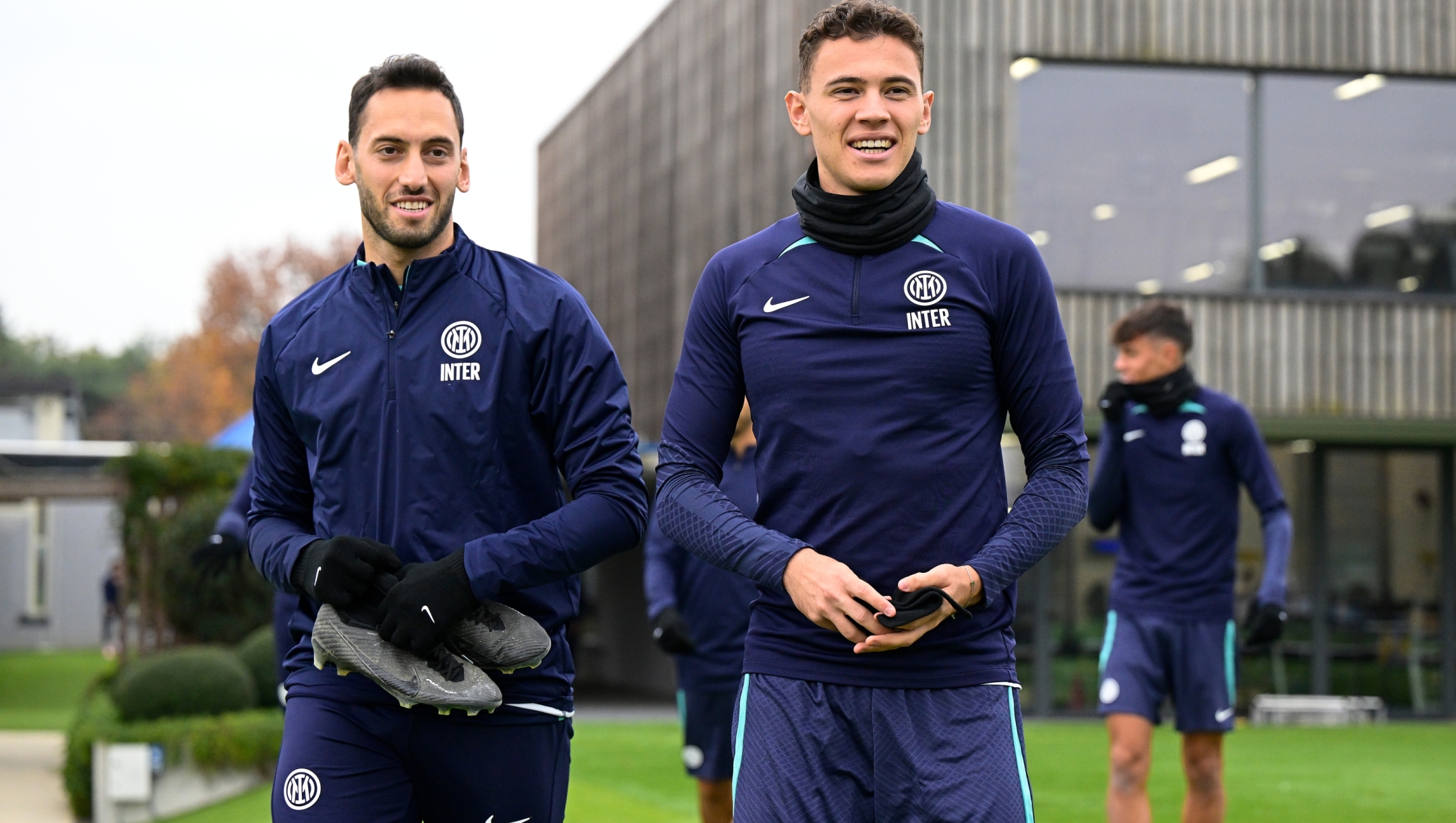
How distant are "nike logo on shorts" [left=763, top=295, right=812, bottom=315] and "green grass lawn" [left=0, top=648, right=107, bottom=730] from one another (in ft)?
56.1

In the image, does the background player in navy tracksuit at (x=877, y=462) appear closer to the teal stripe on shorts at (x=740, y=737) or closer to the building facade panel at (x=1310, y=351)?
the teal stripe on shorts at (x=740, y=737)

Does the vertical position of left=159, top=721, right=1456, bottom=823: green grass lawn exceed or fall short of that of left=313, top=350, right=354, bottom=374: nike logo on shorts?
it falls short

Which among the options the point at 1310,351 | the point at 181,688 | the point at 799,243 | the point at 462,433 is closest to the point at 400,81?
the point at 462,433

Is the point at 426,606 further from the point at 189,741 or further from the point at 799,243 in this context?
the point at 189,741

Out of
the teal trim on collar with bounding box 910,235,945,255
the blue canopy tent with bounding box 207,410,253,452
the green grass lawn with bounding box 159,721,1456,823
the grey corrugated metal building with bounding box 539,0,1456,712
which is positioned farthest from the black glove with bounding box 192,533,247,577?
the blue canopy tent with bounding box 207,410,253,452

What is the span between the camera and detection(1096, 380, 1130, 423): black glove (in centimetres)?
745

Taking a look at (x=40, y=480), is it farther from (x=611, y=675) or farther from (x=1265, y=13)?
(x=1265, y=13)

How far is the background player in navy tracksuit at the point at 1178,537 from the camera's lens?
7180 millimetres

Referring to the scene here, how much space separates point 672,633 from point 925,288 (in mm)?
4156

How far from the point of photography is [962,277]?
310 cm

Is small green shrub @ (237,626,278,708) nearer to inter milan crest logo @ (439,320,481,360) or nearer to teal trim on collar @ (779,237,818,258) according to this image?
inter milan crest logo @ (439,320,481,360)

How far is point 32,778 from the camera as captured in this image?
46.6 ft

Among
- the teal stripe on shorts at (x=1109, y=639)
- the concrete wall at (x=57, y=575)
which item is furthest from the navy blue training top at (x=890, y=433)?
the concrete wall at (x=57, y=575)

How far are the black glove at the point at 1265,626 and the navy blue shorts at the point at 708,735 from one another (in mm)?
2164
